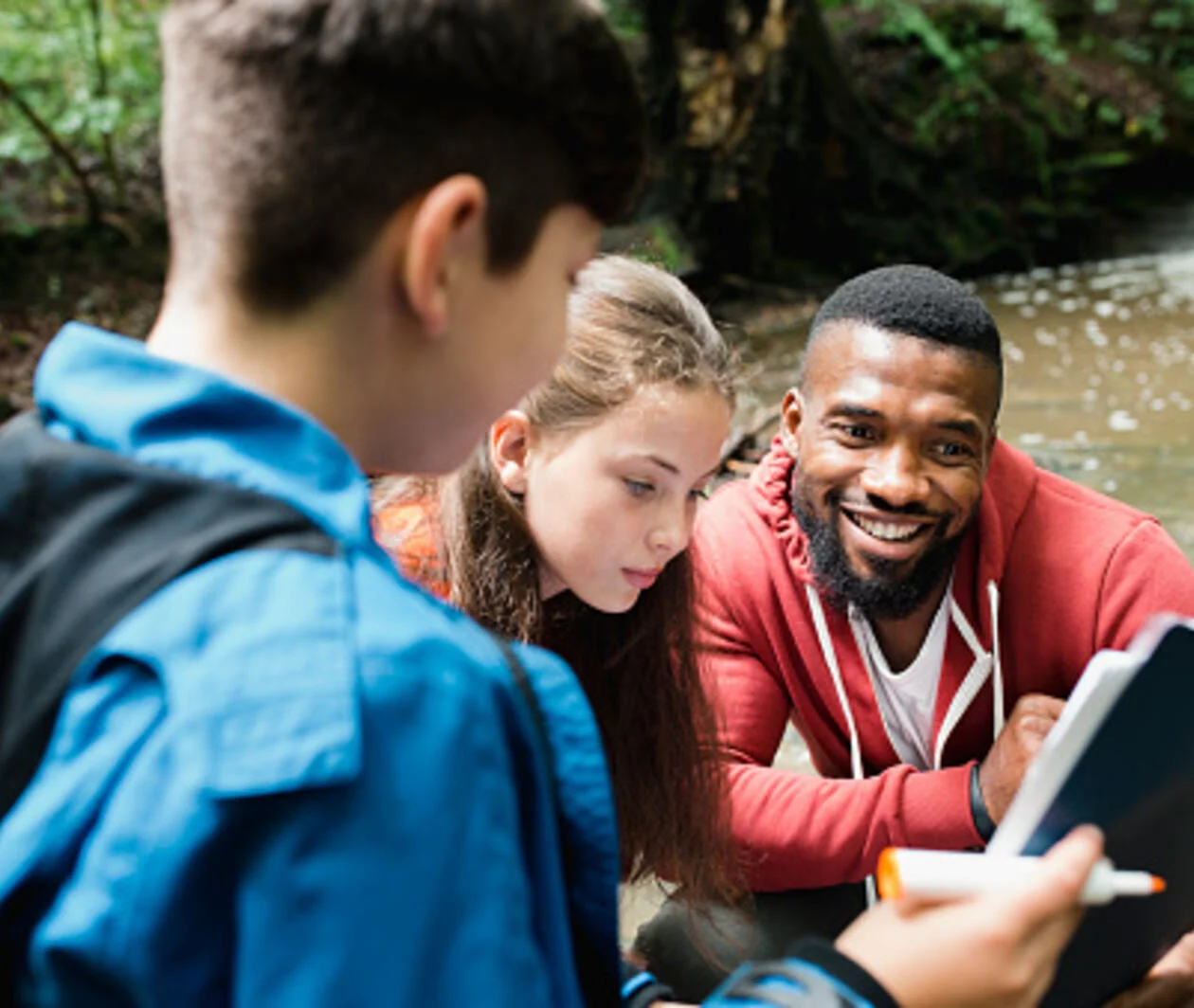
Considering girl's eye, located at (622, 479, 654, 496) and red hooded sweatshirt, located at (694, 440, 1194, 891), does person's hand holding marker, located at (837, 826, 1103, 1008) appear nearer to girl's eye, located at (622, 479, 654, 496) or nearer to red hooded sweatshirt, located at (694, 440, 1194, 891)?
girl's eye, located at (622, 479, 654, 496)

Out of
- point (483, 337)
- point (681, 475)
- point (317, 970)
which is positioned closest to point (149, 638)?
point (317, 970)

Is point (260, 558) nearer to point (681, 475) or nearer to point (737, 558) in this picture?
point (681, 475)

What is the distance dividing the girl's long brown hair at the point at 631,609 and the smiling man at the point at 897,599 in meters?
0.14

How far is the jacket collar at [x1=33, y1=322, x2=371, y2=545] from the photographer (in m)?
0.84

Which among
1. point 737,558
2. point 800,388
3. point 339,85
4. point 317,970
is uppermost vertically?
point 339,85

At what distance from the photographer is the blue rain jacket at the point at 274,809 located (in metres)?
0.74

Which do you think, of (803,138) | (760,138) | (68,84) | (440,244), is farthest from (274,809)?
(803,138)

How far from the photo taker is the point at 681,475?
76.3 inches

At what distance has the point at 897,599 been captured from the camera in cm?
233

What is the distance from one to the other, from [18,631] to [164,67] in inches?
18.6

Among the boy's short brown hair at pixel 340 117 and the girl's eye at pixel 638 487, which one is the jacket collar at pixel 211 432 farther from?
the girl's eye at pixel 638 487

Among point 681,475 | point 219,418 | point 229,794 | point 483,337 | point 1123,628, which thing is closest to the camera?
point 229,794

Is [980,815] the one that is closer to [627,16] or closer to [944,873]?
[944,873]

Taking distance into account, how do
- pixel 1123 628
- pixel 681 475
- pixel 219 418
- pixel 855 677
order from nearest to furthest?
pixel 219 418 → pixel 681 475 → pixel 1123 628 → pixel 855 677
